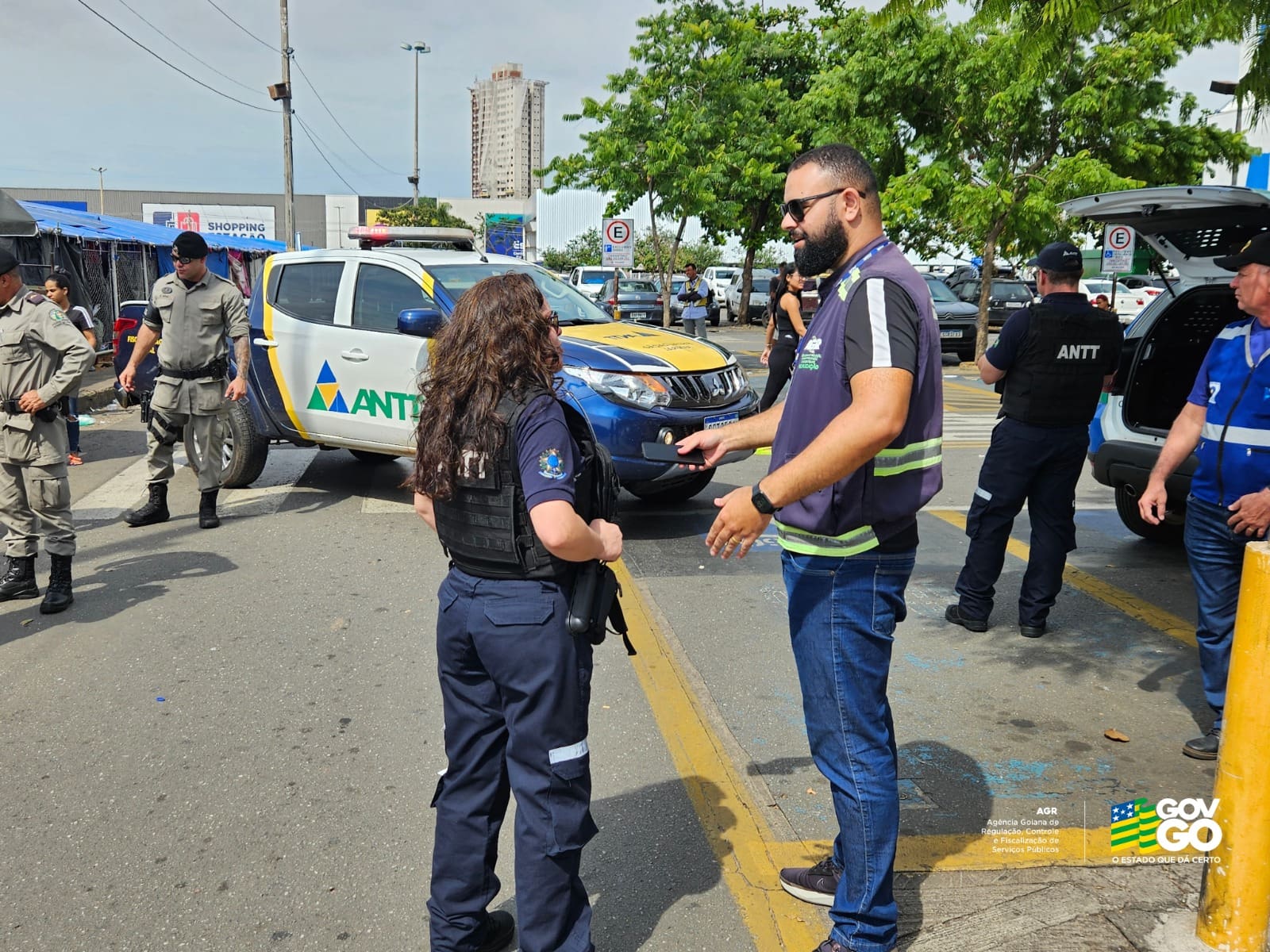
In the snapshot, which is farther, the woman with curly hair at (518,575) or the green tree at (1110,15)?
the green tree at (1110,15)

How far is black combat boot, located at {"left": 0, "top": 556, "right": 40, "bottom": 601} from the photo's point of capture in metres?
5.92

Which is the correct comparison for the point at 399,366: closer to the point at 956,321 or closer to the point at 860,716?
the point at 860,716

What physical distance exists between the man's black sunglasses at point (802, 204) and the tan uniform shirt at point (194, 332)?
18.6 feet

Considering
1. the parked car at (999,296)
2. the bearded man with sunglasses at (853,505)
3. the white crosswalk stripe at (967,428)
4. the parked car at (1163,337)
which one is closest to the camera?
the bearded man with sunglasses at (853,505)

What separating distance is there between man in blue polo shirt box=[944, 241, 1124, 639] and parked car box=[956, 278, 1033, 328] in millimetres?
19905

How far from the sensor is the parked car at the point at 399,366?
7.02 m

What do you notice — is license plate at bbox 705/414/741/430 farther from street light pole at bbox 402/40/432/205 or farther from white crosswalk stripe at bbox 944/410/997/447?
street light pole at bbox 402/40/432/205

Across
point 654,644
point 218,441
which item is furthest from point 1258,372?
point 218,441

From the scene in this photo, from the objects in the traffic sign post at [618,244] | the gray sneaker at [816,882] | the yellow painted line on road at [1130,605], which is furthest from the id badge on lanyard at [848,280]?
the traffic sign post at [618,244]

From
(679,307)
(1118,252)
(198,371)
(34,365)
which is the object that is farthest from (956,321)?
(34,365)

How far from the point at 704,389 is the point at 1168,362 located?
2890 mm

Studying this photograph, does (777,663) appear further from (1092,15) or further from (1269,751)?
(1092,15)

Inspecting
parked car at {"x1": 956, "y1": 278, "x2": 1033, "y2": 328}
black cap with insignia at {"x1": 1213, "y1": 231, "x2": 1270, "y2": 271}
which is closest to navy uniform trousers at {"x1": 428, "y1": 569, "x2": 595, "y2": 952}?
black cap with insignia at {"x1": 1213, "y1": 231, "x2": 1270, "y2": 271}

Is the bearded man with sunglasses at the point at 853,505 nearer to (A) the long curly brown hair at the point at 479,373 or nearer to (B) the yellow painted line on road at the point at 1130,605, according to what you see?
(A) the long curly brown hair at the point at 479,373
